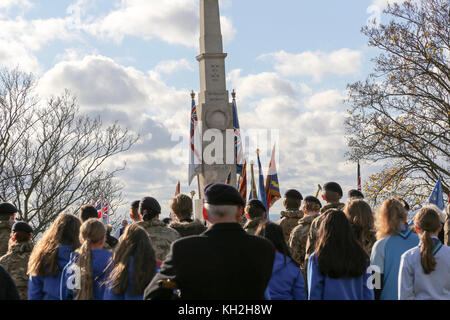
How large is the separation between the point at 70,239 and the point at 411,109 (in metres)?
17.5

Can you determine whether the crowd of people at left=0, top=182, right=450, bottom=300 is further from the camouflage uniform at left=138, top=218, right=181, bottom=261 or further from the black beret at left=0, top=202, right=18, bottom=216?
the black beret at left=0, top=202, right=18, bottom=216

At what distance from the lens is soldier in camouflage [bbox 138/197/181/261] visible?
662cm

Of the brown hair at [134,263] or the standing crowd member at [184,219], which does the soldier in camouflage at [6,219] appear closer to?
the standing crowd member at [184,219]

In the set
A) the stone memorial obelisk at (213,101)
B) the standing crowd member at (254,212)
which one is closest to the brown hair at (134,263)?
the standing crowd member at (254,212)

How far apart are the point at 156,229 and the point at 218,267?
3.06m

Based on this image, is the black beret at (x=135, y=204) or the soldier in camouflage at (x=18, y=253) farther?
the black beret at (x=135, y=204)

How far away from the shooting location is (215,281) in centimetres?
368

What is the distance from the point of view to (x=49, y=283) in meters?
5.51

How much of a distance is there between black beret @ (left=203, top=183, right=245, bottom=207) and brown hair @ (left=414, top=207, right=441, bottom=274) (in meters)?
1.92

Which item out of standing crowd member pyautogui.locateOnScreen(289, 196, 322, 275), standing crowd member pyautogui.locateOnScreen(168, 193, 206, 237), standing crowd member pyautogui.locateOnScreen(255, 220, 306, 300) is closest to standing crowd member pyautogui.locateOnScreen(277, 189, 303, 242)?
standing crowd member pyautogui.locateOnScreen(289, 196, 322, 275)

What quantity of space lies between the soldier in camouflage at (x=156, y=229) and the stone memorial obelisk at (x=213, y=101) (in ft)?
59.1

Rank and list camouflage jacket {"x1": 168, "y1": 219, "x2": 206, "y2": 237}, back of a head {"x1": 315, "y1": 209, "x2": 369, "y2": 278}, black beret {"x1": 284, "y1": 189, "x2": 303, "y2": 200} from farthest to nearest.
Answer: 1. black beret {"x1": 284, "y1": 189, "x2": 303, "y2": 200}
2. camouflage jacket {"x1": 168, "y1": 219, "x2": 206, "y2": 237}
3. back of a head {"x1": 315, "y1": 209, "x2": 369, "y2": 278}

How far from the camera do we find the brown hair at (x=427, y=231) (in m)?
5.13

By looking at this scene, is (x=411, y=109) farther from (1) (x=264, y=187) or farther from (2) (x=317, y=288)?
(2) (x=317, y=288)
